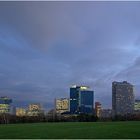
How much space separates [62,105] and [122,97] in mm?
28730

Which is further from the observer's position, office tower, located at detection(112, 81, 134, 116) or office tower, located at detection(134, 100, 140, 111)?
office tower, located at detection(112, 81, 134, 116)

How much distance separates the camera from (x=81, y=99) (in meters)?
155

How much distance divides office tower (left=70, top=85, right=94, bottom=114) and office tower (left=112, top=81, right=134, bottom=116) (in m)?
11.8

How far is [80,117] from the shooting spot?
95.4 meters

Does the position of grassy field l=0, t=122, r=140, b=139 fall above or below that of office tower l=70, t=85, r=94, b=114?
below

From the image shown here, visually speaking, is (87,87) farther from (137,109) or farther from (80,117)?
(80,117)

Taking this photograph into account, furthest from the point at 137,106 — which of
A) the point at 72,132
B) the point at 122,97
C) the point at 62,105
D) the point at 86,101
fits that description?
the point at 72,132

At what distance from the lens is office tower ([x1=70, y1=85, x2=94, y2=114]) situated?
479ft

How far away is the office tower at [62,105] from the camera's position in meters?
158

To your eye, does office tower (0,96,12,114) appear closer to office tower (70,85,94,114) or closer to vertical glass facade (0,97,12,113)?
vertical glass facade (0,97,12,113)

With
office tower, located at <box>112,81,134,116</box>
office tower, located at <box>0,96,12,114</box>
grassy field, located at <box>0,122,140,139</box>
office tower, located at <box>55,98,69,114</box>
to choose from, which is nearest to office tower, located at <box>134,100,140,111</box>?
office tower, located at <box>112,81,134,116</box>

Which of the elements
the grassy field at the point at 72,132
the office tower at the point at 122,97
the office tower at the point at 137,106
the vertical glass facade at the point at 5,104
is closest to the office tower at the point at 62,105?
the office tower at the point at 122,97

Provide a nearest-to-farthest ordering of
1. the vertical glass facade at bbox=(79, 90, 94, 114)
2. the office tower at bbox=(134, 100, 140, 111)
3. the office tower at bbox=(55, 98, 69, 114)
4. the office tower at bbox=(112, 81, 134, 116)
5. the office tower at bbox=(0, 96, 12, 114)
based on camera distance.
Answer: the office tower at bbox=(0, 96, 12, 114) → the vertical glass facade at bbox=(79, 90, 94, 114) → the office tower at bbox=(134, 100, 140, 111) → the office tower at bbox=(112, 81, 134, 116) → the office tower at bbox=(55, 98, 69, 114)

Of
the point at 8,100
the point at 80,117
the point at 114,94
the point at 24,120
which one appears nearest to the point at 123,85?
the point at 114,94
